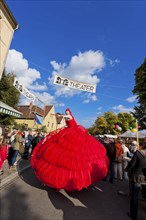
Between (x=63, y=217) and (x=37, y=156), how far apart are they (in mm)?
2023

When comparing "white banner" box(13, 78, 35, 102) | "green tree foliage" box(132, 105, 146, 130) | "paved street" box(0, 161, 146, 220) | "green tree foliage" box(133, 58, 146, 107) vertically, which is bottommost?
"paved street" box(0, 161, 146, 220)

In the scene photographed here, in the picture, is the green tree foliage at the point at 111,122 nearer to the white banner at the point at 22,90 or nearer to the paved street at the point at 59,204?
the white banner at the point at 22,90

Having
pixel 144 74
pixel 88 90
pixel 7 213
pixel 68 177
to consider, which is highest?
pixel 144 74

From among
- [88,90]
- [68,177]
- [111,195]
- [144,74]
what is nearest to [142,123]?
[144,74]

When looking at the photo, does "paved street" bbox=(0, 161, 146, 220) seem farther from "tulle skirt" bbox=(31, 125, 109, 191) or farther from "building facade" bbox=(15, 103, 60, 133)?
"building facade" bbox=(15, 103, 60, 133)

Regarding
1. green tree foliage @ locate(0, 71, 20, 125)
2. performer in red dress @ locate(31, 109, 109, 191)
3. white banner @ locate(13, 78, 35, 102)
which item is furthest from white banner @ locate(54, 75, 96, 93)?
green tree foliage @ locate(0, 71, 20, 125)

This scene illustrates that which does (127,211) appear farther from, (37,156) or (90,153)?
(37,156)

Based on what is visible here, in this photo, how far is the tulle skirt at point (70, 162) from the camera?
13.8 feet

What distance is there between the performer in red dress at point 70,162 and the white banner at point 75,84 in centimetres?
430

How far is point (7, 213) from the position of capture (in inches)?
129

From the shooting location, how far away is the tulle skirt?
4199 millimetres

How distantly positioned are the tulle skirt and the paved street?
1.43 ft

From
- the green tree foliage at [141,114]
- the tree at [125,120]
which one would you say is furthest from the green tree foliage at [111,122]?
the green tree foliage at [141,114]

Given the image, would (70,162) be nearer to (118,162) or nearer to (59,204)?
(59,204)
